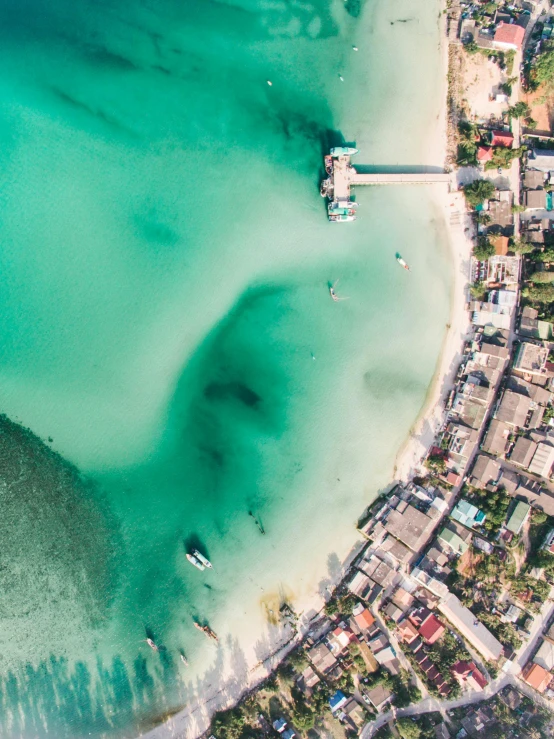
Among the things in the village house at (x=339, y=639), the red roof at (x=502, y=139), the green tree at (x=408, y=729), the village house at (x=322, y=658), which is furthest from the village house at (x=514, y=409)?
the green tree at (x=408, y=729)

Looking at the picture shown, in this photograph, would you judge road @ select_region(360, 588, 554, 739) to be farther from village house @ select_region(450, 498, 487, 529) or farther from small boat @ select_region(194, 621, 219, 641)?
small boat @ select_region(194, 621, 219, 641)

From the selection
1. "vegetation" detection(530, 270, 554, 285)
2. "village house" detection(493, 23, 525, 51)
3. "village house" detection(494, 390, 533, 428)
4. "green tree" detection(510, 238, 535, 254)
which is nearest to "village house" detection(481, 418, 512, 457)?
"village house" detection(494, 390, 533, 428)

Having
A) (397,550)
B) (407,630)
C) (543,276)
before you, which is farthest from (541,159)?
(407,630)

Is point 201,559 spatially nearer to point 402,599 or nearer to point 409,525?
point 402,599

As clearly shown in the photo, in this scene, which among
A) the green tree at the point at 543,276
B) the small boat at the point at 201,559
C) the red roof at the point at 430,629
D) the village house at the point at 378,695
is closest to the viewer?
the village house at the point at 378,695

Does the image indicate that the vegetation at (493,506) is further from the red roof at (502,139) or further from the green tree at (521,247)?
the red roof at (502,139)

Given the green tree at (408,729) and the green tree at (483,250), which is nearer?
the green tree at (408,729)

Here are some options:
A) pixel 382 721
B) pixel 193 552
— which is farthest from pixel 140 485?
pixel 382 721
